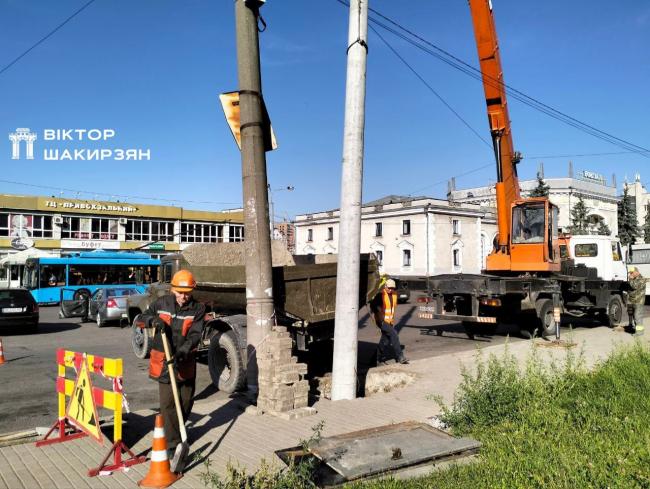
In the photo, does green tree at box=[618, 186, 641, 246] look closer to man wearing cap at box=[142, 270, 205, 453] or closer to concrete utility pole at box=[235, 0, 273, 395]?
concrete utility pole at box=[235, 0, 273, 395]

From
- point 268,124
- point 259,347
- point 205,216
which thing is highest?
point 205,216

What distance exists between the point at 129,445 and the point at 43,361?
285 inches

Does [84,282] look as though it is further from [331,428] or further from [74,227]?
[331,428]

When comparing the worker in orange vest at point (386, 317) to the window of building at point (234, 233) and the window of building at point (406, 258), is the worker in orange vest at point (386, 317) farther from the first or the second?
the window of building at point (234, 233)

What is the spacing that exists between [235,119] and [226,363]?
386cm

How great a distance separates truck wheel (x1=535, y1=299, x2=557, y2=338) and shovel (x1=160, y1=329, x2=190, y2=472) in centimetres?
1150

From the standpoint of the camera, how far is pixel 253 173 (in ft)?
23.3

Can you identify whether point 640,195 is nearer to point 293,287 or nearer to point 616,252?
point 616,252

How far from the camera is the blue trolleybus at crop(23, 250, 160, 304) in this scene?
30.5 m

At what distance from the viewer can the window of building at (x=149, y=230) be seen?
5731cm

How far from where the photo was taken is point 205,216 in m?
64.0

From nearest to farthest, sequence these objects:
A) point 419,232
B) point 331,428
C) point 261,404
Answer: point 331,428 < point 261,404 < point 419,232

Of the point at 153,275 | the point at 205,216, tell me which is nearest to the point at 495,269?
the point at 153,275

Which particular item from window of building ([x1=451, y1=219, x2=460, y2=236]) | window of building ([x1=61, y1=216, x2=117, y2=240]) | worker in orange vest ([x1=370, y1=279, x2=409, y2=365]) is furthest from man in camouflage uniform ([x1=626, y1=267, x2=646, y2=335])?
window of building ([x1=61, y1=216, x2=117, y2=240])
